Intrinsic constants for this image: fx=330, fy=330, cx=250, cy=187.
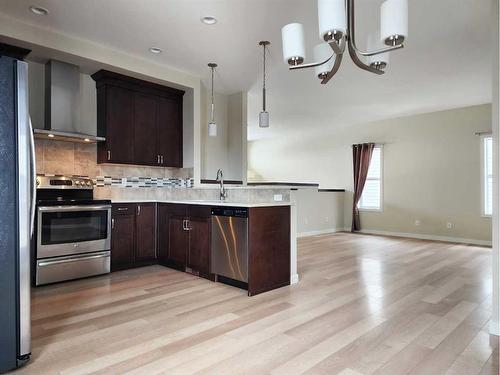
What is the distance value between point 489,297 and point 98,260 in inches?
160

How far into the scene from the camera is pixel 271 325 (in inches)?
96.1

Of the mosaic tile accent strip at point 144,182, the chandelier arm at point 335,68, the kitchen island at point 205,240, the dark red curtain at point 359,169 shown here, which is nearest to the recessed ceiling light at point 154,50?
the mosaic tile accent strip at point 144,182

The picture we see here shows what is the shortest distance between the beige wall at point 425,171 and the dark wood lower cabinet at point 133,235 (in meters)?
5.53

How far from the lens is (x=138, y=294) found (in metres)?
3.17

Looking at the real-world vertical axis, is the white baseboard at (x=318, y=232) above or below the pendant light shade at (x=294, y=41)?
below

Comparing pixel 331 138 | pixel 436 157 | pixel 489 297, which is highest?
pixel 331 138

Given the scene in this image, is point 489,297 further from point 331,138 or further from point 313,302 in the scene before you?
point 331,138

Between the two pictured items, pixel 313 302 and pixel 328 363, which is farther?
pixel 313 302

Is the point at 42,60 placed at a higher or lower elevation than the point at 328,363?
higher

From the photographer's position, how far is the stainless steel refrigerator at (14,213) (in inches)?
70.9

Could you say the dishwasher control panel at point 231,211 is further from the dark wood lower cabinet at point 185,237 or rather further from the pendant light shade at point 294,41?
the pendant light shade at point 294,41

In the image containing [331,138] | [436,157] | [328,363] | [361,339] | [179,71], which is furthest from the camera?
[331,138]

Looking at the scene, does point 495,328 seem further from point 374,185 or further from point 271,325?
point 374,185

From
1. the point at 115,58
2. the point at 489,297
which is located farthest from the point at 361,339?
the point at 115,58
